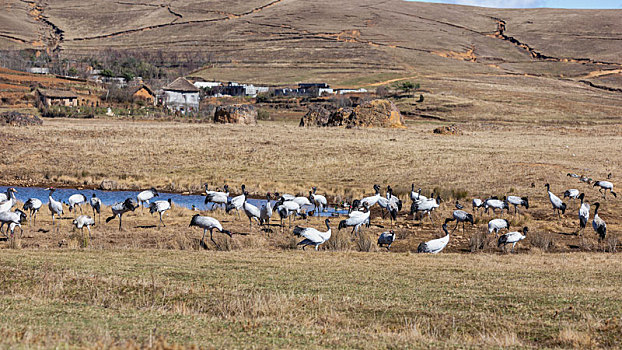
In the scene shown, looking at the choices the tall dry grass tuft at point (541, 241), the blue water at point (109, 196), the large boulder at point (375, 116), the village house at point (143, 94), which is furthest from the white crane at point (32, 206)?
the village house at point (143, 94)

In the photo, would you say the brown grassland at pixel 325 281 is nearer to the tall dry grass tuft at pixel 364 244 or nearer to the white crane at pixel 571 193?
the tall dry grass tuft at pixel 364 244

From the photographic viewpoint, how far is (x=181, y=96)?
105688 millimetres

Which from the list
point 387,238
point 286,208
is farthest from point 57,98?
point 387,238

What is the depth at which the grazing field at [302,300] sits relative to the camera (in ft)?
32.0

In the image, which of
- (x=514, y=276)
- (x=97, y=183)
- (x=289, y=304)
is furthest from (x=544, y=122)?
(x=289, y=304)

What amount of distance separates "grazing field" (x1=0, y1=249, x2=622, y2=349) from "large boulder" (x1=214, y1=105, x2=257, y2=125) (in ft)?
164

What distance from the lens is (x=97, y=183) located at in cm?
4025

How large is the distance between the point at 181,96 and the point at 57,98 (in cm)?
2339

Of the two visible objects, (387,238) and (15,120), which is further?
(15,120)

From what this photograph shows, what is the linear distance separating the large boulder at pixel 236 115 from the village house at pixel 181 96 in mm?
30068

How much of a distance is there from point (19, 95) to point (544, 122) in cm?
6924

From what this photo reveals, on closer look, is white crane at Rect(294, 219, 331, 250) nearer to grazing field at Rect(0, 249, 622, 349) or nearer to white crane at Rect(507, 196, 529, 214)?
grazing field at Rect(0, 249, 622, 349)

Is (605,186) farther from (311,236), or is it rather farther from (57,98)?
(57,98)

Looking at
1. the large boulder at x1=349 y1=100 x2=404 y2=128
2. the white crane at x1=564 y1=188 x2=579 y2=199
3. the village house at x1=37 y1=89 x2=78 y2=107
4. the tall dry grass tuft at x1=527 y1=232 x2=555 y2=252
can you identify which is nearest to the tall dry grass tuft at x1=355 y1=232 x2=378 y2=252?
the tall dry grass tuft at x1=527 y1=232 x2=555 y2=252
